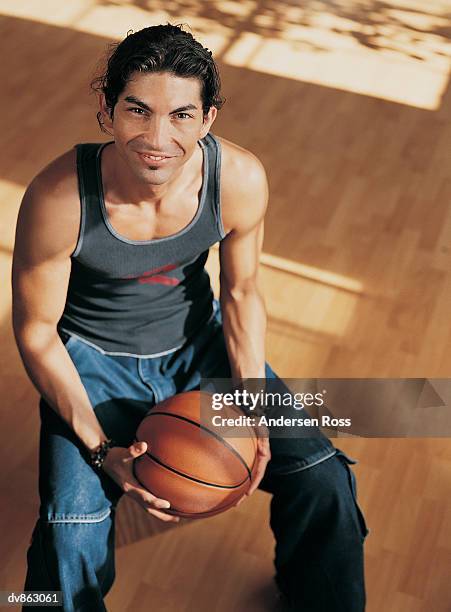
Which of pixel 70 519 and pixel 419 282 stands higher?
pixel 70 519

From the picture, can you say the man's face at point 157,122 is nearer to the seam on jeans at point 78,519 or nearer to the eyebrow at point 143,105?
the eyebrow at point 143,105

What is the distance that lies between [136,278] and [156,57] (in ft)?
1.66

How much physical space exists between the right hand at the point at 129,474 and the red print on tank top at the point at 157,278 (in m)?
0.36

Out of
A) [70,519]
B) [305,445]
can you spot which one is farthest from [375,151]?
[70,519]

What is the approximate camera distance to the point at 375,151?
3.77 m

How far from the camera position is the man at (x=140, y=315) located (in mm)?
1623

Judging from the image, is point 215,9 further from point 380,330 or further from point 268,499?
point 268,499

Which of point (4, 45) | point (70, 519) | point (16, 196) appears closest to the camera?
point (70, 519)

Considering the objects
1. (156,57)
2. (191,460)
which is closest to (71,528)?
(191,460)

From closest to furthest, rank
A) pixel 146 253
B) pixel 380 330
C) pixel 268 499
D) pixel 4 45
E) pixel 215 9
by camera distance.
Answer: pixel 146 253 < pixel 268 499 < pixel 380 330 < pixel 4 45 < pixel 215 9

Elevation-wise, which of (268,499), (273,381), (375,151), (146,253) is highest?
(146,253)

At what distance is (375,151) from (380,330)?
1.16 m

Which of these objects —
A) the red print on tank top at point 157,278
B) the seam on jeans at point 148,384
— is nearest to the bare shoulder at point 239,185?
the red print on tank top at point 157,278

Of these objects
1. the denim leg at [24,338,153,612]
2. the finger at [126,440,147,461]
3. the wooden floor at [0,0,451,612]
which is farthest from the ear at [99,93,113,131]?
the wooden floor at [0,0,451,612]
